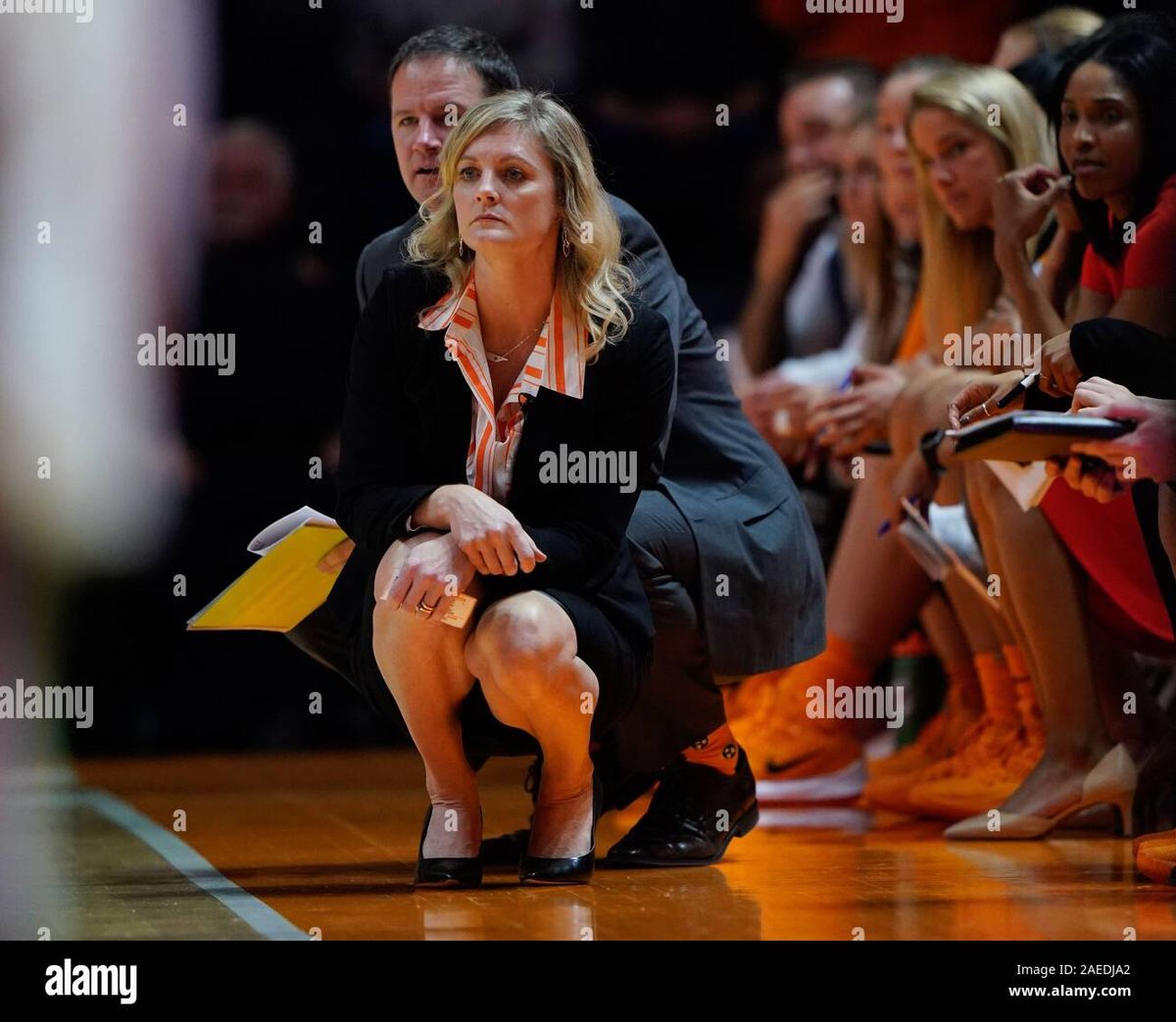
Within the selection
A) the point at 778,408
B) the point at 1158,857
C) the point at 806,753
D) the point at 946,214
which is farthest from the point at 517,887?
the point at 778,408

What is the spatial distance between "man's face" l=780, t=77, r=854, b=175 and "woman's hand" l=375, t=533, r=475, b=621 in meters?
2.59

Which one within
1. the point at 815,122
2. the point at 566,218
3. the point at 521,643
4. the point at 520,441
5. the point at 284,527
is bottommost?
the point at 521,643

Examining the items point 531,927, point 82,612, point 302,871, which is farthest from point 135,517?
point 531,927

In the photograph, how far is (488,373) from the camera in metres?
2.47

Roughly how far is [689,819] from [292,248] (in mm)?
2237

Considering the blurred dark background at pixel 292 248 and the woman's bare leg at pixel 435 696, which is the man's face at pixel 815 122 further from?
the woman's bare leg at pixel 435 696

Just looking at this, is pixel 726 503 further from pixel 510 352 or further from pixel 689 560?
pixel 510 352

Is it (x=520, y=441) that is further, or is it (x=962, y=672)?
(x=962, y=672)

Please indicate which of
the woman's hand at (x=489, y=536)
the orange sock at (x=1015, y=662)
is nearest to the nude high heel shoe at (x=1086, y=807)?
the orange sock at (x=1015, y=662)

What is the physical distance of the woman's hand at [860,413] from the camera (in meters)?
3.50

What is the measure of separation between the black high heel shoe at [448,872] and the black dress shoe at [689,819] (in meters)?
0.30

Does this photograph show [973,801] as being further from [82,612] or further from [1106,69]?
[82,612]

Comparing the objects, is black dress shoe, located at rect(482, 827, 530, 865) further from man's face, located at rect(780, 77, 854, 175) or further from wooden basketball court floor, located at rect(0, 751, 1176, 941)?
man's face, located at rect(780, 77, 854, 175)
